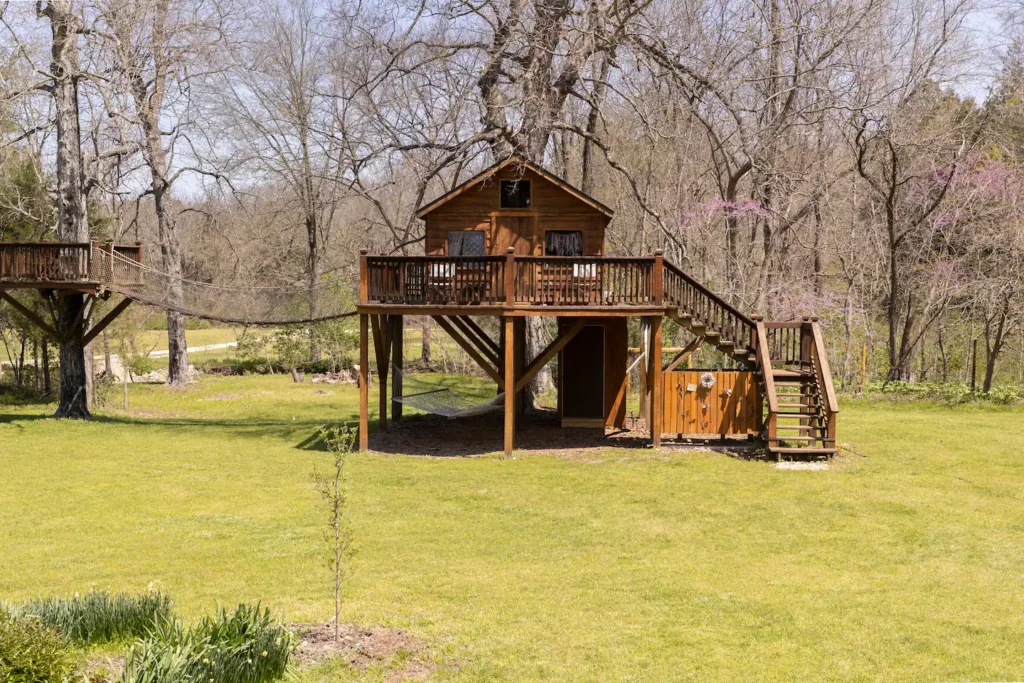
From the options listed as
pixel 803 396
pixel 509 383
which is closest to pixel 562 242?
pixel 509 383

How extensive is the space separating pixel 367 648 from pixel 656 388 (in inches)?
429

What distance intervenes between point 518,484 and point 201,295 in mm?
33132

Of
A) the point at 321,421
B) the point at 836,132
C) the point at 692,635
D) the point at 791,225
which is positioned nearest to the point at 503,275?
the point at 321,421

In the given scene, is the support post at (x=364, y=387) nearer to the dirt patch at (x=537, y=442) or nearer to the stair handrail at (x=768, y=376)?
the dirt patch at (x=537, y=442)

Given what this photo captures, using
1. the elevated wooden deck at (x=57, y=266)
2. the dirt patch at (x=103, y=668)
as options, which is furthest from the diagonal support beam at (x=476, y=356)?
the dirt patch at (x=103, y=668)

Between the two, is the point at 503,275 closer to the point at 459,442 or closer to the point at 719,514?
the point at 459,442

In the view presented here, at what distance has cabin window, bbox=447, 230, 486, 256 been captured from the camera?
19719 mm

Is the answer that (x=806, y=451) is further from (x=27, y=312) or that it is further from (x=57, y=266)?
(x=27, y=312)

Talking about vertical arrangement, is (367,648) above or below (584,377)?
below

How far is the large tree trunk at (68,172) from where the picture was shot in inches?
885

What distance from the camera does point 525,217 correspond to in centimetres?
1950

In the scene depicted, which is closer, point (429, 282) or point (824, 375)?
point (824, 375)

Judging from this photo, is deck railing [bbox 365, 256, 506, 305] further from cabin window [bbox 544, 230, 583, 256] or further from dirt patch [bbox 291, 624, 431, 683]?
dirt patch [bbox 291, 624, 431, 683]

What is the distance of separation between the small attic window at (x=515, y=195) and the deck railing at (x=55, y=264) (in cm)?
943
